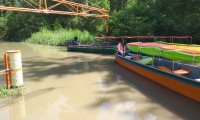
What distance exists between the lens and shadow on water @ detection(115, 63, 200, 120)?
20.0ft

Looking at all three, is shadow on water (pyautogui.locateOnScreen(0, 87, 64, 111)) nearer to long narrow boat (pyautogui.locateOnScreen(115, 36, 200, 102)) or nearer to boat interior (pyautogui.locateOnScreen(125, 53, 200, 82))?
long narrow boat (pyautogui.locateOnScreen(115, 36, 200, 102))

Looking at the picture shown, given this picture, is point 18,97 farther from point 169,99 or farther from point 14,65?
point 169,99

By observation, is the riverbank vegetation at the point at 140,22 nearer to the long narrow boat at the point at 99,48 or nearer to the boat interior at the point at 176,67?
the long narrow boat at the point at 99,48

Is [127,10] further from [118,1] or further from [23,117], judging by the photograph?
[23,117]

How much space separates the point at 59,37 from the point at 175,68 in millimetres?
17237

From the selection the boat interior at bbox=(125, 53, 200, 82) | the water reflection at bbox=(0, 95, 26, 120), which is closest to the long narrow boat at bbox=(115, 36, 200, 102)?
the boat interior at bbox=(125, 53, 200, 82)

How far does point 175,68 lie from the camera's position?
8.91 m

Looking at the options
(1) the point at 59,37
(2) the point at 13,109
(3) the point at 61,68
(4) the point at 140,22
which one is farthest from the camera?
(1) the point at 59,37

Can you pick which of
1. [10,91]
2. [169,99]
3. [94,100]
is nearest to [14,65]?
[10,91]

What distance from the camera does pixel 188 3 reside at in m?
17.3

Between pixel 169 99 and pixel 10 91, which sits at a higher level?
pixel 10 91

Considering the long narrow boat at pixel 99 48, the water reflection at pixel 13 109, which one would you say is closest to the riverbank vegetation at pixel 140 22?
the long narrow boat at pixel 99 48

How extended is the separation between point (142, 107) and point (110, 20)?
17.1 metres

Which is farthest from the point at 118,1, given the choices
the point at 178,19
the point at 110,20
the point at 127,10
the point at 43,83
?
the point at 43,83
